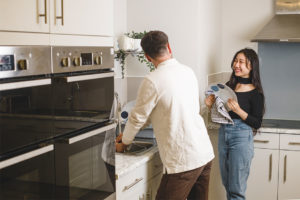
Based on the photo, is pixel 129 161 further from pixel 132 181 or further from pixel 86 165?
pixel 86 165

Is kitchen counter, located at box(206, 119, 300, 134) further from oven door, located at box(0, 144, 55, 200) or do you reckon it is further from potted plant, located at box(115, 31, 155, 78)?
oven door, located at box(0, 144, 55, 200)

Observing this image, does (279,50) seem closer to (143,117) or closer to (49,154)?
(143,117)

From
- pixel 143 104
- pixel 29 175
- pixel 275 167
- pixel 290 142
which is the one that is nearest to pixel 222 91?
pixel 290 142

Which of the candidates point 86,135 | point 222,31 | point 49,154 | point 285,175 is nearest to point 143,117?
point 86,135

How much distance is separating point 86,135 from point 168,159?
2.06ft

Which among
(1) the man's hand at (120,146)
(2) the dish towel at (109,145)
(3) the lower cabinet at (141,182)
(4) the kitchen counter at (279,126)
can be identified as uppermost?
(2) the dish towel at (109,145)

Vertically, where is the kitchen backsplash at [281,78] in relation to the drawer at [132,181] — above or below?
above

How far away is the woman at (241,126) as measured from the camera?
11.0 ft

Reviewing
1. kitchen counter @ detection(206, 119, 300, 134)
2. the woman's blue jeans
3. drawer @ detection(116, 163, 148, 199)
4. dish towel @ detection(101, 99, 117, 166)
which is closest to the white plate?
the woman's blue jeans

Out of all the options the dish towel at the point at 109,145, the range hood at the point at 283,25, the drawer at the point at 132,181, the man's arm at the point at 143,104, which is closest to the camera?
the dish towel at the point at 109,145

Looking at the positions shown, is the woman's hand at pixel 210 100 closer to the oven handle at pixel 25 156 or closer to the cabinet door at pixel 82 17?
the cabinet door at pixel 82 17

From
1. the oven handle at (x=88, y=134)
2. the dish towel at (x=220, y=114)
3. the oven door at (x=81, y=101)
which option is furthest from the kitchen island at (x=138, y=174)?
the dish towel at (x=220, y=114)

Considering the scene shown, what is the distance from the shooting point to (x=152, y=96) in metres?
2.42

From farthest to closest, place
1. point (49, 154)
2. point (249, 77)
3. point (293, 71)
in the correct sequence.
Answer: point (293, 71), point (249, 77), point (49, 154)
